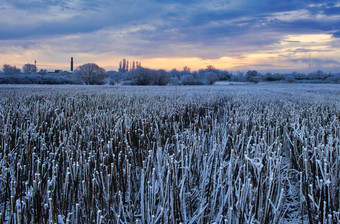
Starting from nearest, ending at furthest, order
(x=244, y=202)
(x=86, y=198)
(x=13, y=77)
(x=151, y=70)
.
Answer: (x=244, y=202)
(x=86, y=198)
(x=13, y=77)
(x=151, y=70)

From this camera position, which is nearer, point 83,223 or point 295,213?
point 83,223

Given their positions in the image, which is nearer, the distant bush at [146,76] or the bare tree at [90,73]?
the distant bush at [146,76]

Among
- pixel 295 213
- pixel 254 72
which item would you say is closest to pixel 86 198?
pixel 295 213

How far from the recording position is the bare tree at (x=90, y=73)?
3219 cm

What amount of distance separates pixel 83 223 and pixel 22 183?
23.1 inches

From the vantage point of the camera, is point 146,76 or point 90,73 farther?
point 90,73

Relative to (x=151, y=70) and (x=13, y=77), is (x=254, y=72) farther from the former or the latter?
(x=13, y=77)

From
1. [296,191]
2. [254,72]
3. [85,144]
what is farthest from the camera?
[254,72]

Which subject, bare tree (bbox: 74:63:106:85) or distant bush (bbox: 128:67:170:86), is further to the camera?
bare tree (bbox: 74:63:106:85)

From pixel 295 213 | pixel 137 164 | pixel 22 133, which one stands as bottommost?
pixel 295 213

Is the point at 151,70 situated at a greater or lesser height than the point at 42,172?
greater

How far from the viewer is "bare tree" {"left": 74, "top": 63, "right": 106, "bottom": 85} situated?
106ft

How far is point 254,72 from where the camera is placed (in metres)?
49.2

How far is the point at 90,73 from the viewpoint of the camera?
106 ft
